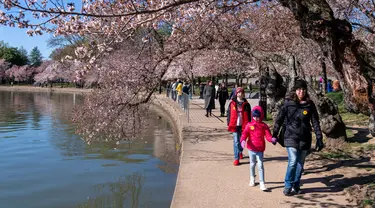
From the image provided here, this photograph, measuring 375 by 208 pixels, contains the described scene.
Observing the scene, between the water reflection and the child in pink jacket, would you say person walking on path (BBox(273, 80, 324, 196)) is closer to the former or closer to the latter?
the child in pink jacket

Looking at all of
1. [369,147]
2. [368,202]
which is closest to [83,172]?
[369,147]

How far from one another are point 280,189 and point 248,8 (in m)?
9.35

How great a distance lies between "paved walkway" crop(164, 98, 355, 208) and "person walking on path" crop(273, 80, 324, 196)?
0.96 ft

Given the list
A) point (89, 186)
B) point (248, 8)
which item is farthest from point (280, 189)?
point (248, 8)

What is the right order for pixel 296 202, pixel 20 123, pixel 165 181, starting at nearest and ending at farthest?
1. pixel 296 202
2. pixel 165 181
3. pixel 20 123

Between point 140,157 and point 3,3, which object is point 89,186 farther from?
point 3,3

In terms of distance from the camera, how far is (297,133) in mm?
5555

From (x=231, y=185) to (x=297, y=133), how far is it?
1417 millimetres

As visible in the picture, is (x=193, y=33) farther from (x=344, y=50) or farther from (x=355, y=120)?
(x=355, y=120)

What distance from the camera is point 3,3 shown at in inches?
193

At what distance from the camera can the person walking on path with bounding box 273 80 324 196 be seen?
5.55m

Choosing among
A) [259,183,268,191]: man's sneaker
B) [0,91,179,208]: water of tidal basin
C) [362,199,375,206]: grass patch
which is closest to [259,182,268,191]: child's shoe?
[259,183,268,191]: man's sneaker

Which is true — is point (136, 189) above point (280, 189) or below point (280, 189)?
below

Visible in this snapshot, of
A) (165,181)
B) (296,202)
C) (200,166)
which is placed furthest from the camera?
(165,181)
